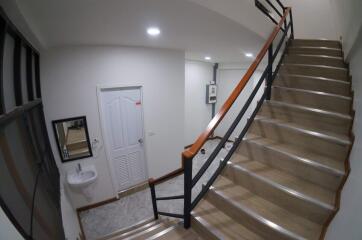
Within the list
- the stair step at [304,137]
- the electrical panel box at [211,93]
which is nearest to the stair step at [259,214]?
the stair step at [304,137]

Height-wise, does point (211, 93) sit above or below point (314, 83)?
below

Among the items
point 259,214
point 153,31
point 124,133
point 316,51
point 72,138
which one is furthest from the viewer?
point 124,133

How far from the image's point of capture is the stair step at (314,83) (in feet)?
6.04

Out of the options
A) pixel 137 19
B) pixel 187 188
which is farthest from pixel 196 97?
pixel 187 188

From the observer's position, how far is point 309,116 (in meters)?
1.75

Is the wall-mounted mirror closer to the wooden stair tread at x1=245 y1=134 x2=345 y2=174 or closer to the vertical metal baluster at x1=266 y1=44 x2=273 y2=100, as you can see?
the wooden stair tread at x1=245 y1=134 x2=345 y2=174

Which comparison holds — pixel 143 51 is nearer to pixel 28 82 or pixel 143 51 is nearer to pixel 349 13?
pixel 28 82

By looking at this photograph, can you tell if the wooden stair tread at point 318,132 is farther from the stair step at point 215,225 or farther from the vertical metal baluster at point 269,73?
the stair step at point 215,225

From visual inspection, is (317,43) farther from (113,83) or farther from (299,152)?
(113,83)

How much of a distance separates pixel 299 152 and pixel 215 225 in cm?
101

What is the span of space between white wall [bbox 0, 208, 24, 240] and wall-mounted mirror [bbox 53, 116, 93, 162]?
2093mm

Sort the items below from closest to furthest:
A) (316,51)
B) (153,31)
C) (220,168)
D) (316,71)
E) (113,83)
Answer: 1. (220,168)
2. (153,31)
3. (316,71)
4. (316,51)
5. (113,83)

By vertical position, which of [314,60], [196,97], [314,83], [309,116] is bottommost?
[309,116]

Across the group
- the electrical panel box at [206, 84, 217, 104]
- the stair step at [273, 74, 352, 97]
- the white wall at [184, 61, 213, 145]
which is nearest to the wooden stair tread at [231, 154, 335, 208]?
the stair step at [273, 74, 352, 97]
